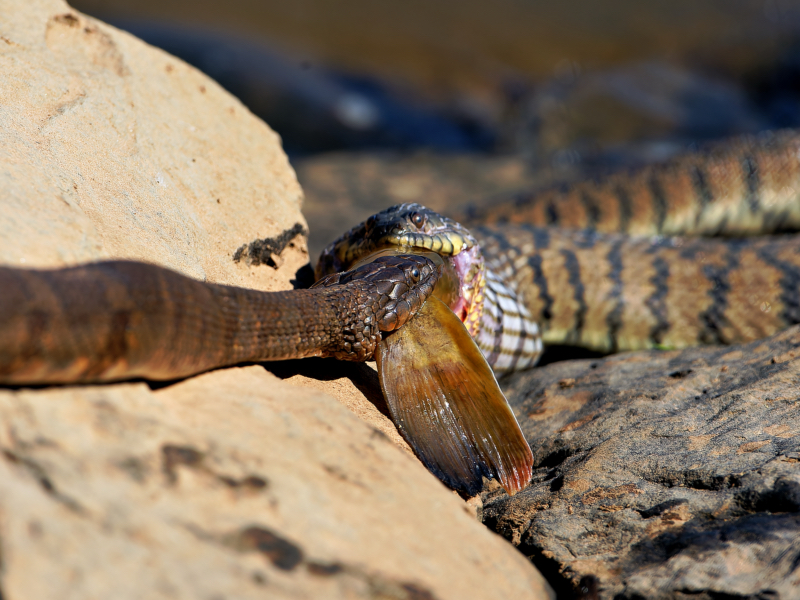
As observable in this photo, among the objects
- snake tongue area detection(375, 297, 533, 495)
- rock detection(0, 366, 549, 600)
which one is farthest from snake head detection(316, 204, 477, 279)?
rock detection(0, 366, 549, 600)

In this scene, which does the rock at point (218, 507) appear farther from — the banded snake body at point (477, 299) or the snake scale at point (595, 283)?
the snake scale at point (595, 283)

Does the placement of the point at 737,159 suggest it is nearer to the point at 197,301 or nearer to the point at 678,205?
the point at 678,205

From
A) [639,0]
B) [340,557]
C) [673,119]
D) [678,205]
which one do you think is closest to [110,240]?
[340,557]

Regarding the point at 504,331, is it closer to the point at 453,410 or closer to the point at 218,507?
the point at 453,410

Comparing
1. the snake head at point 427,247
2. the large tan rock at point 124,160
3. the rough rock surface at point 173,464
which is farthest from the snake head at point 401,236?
the rough rock surface at point 173,464

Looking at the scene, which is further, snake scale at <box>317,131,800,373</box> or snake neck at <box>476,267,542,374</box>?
snake neck at <box>476,267,542,374</box>

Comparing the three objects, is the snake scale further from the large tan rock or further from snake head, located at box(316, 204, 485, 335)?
the large tan rock

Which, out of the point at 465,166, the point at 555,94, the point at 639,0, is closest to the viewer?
the point at 465,166

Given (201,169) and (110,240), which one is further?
(201,169)
